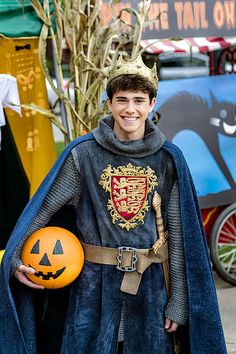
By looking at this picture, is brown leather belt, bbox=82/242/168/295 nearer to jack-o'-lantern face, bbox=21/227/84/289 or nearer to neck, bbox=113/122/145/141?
jack-o'-lantern face, bbox=21/227/84/289

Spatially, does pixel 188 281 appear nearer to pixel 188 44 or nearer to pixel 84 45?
pixel 84 45

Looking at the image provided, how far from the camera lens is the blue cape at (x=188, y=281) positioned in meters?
3.03

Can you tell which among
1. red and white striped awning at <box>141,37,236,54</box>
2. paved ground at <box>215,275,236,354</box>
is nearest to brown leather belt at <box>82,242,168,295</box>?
paved ground at <box>215,275,236,354</box>

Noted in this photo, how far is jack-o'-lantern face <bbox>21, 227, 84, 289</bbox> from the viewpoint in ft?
9.93

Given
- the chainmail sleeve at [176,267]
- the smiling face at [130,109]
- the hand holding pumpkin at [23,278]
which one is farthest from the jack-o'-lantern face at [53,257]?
the smiling face at [130,109]

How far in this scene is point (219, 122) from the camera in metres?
5.99

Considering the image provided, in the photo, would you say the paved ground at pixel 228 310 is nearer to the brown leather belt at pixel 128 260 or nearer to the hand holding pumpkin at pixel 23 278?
the brown leather belt at pixel 128 260

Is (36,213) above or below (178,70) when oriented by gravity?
above

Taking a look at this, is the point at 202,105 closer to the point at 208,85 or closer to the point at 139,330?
the point at 208,85

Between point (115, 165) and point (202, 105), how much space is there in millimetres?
3020

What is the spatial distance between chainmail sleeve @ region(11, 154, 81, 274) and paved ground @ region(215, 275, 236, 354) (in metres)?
2.20

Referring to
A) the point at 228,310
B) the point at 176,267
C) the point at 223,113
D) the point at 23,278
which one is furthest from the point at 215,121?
the point at 23,278

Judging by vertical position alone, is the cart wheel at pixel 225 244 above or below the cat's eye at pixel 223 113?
below

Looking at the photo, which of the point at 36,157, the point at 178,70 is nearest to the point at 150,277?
the point at 36,157
